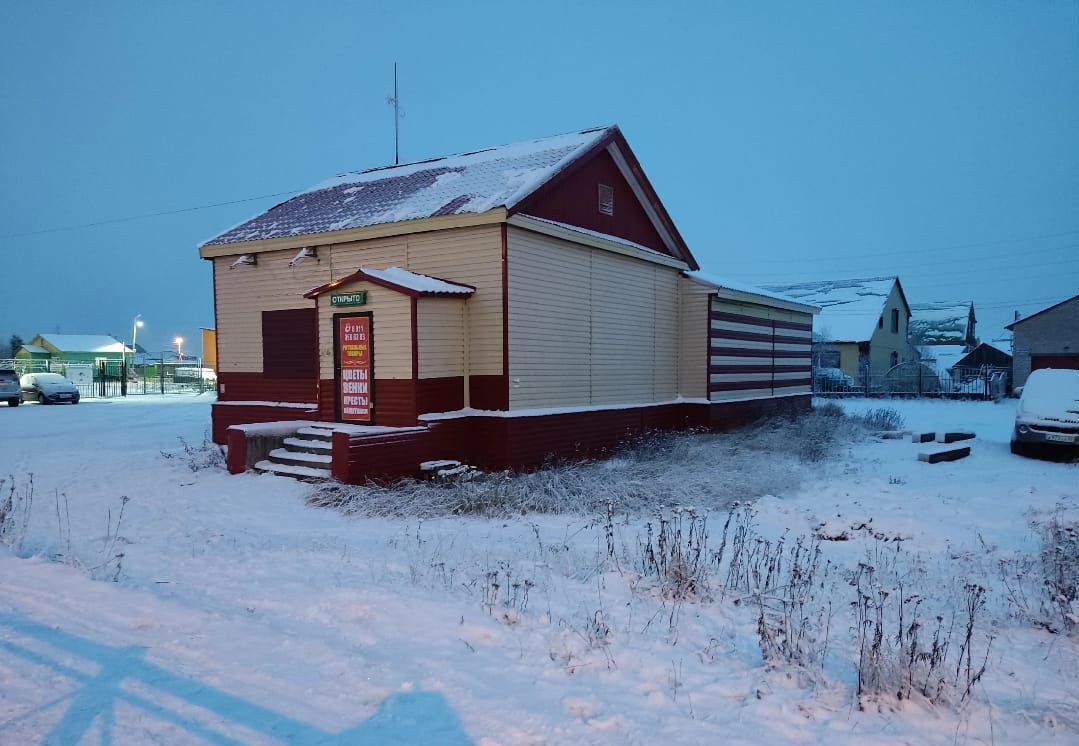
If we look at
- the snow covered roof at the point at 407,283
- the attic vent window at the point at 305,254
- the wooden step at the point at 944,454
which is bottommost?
the wooden step at the point at 944,454

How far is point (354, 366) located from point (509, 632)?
8.13 m

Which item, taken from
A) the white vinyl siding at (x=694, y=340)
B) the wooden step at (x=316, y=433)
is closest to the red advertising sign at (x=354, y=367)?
the wooden step at (x=316, y=433)

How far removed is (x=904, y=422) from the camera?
21.0 metres

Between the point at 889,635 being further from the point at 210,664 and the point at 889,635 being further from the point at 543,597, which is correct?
the point at 210,664

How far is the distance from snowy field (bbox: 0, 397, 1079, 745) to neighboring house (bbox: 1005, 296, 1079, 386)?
3060 centimetres

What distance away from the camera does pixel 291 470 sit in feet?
37.6

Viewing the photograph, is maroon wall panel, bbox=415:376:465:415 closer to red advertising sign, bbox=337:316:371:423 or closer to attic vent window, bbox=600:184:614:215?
red advertising sign, bbox=337:316:371:423

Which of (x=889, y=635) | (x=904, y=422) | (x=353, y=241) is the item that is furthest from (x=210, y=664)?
(x=904, y=422)

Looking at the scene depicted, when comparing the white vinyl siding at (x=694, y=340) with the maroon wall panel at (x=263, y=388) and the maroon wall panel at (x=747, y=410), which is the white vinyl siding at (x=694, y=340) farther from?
the maroon wall panel at (x=263, y=388)

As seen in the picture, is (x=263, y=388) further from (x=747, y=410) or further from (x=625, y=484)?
(x=747, y=410)

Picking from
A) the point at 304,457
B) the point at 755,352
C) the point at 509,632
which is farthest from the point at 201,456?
the point at 755,352

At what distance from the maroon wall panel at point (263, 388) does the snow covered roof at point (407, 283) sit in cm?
278

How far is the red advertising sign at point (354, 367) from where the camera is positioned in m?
12.0

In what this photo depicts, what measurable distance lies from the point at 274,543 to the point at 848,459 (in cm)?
1144
